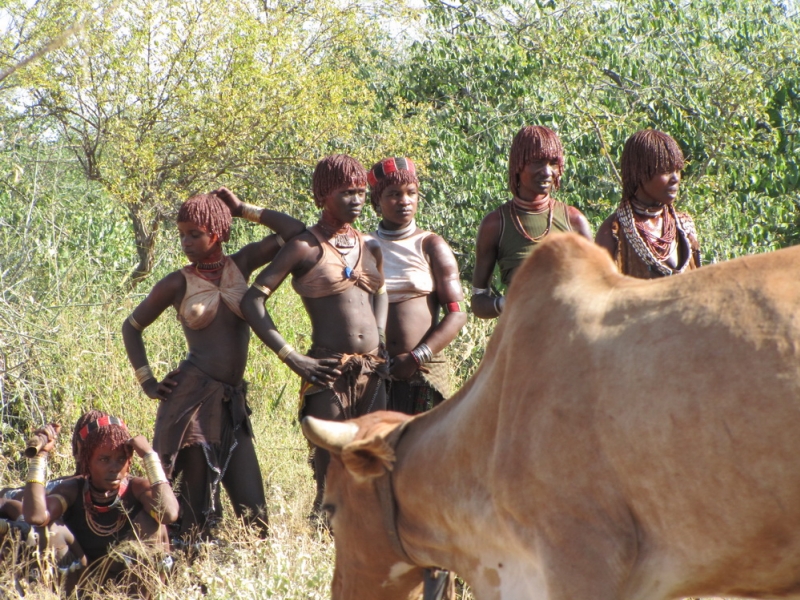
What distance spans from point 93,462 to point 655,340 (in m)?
3.02

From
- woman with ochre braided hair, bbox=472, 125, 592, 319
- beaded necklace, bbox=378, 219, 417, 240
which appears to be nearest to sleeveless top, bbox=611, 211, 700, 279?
woman with ochre braided hair, bbox=472, 125, 592, 319

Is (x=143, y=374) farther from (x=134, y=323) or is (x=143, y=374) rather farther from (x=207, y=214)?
(x=207, y=214)

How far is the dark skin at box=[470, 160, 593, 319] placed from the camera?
15.8ft

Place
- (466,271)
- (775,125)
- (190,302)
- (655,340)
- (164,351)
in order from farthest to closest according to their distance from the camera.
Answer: (775,125) < (466,271) < (164,351) < (190,302) < (655,340)

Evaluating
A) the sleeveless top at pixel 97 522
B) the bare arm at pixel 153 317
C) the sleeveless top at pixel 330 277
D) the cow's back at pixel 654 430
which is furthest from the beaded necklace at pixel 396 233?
the cow's back at pixel 654 430

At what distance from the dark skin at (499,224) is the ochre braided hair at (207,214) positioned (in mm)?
1315

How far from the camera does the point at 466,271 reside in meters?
9.52

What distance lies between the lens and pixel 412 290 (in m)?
5.12

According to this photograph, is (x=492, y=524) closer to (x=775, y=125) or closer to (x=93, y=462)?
(x=93, y=462)

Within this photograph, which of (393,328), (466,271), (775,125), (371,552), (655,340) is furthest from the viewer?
(775,125)

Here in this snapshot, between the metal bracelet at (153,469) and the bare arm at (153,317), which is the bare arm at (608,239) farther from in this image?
the metal bracelet at (153,469)

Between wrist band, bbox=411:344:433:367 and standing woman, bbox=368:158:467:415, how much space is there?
2.4 inches

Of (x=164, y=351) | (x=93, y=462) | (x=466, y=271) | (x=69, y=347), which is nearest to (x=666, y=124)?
(x=466, y=271)

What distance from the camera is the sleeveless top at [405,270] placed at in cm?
512
